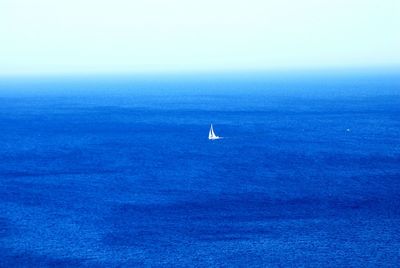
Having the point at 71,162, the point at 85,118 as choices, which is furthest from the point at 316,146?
the point at 85,118

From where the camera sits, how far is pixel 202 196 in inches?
2908

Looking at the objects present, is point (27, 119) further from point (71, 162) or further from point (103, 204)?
point (103, 204)

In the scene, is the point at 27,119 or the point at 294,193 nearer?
the point at 294,193

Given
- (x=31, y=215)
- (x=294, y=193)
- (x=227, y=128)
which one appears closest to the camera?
(x=31, y=215)

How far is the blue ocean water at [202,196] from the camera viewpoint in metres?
55.5

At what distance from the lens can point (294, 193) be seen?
245 feet

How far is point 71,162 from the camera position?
96.8m

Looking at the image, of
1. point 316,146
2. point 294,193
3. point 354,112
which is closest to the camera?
point 294,193

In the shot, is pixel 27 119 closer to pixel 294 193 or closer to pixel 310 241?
pixel 294 193

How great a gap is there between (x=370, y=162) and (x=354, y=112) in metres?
73.1

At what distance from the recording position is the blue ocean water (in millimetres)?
55500

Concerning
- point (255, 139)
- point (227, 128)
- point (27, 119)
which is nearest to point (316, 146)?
point (255, 139)

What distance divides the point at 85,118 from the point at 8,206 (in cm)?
9513

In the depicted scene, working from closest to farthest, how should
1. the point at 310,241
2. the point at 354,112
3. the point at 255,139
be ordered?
the point at 310,241
the point at 255,139
the point at 354,112
